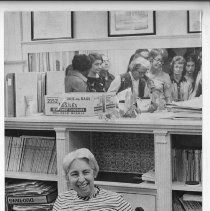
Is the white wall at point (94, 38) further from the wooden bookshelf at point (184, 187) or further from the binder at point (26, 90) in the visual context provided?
the wooden bookshelf at point (184, 187)

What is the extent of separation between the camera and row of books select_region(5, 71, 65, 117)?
181 cm

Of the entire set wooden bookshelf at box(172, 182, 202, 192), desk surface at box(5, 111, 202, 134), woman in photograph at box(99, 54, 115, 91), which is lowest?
wooden bookshelf at box(172, 182, 202, 192)

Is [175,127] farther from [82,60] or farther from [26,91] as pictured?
[26,91]

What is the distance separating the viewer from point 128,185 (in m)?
1.81

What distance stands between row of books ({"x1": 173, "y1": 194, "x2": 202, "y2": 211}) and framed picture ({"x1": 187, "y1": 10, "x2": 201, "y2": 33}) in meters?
0.58

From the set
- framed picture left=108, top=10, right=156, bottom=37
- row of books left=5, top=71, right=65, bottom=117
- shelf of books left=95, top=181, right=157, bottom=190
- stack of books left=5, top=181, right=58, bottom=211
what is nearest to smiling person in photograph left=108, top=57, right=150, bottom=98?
framed picture left=108, top=10, right=156, bottom=37

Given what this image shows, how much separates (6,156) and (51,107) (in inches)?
9.5

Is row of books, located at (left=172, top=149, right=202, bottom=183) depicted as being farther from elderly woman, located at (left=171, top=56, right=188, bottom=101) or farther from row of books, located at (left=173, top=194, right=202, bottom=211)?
elderly woman, located at (left=171, top=56, right=188, bottom=101)

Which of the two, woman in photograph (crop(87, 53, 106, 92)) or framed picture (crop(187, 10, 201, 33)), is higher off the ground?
framed picture (crop(187, 10, 201, 33))

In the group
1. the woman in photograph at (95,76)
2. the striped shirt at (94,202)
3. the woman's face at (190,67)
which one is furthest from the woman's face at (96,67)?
the striped shirt at (94,202)

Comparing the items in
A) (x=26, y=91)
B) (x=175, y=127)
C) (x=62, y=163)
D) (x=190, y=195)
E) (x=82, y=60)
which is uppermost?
(x=82, y=60)

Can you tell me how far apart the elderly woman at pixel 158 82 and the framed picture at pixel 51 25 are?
32 centimetres

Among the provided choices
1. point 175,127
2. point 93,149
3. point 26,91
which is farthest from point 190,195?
point 26,91

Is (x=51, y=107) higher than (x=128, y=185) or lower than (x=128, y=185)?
higher
